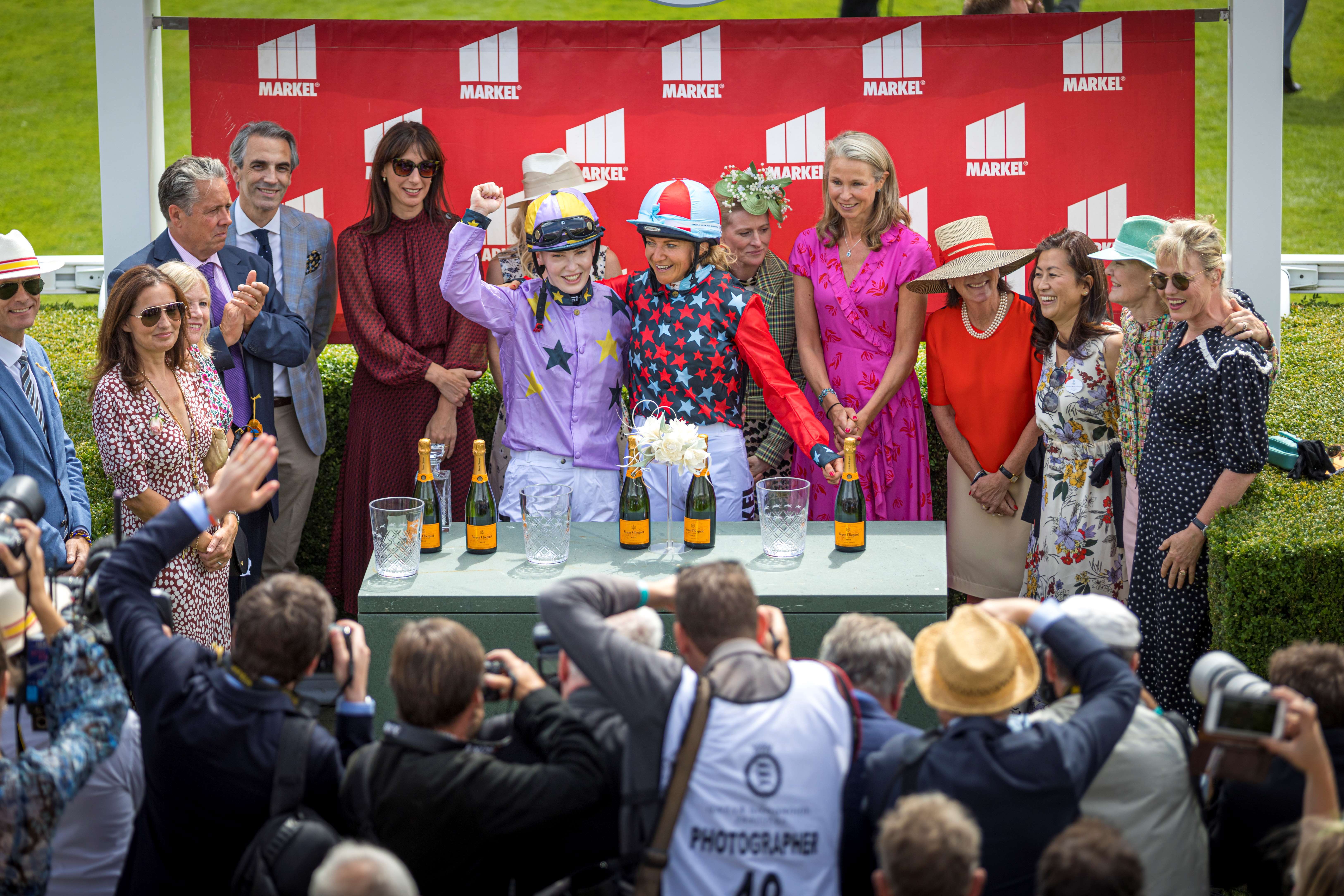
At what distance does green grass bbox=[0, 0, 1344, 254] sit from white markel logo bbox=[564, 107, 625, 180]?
8.18 m

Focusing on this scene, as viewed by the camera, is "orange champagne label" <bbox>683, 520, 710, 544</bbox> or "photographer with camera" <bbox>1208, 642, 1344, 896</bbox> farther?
"orange champagne label" <bbox>683, 520, 710, 544</bbox>

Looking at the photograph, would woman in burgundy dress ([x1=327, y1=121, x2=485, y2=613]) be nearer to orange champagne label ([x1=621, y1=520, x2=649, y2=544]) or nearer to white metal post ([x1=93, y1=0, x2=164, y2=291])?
orange champagne label ([x1=621, y1=520, x2=649, y2=544])

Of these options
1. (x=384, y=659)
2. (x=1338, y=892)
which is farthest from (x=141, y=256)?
(x=1338, y=892)

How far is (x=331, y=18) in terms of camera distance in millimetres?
14445

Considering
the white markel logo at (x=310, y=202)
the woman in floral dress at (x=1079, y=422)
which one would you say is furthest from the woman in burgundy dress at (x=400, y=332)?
the woman in floral dress at (x=1079, y=422)

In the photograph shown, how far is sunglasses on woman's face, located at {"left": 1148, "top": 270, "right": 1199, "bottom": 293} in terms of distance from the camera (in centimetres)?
417

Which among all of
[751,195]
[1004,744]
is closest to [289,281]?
[751,195]

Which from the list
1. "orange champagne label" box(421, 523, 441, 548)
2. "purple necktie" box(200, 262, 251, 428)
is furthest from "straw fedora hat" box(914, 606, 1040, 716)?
"purple necktie" box(200, 262, 251, 428)

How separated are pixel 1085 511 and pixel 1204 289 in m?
1.08

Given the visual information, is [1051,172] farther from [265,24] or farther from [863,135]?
[265,24]

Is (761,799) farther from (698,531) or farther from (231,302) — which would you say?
(231,302)

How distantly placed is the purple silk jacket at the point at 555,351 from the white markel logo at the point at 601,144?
5.20 feet

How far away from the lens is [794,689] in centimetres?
269

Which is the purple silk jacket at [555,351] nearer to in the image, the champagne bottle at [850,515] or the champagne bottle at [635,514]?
the champagne bottle at [635,514]
